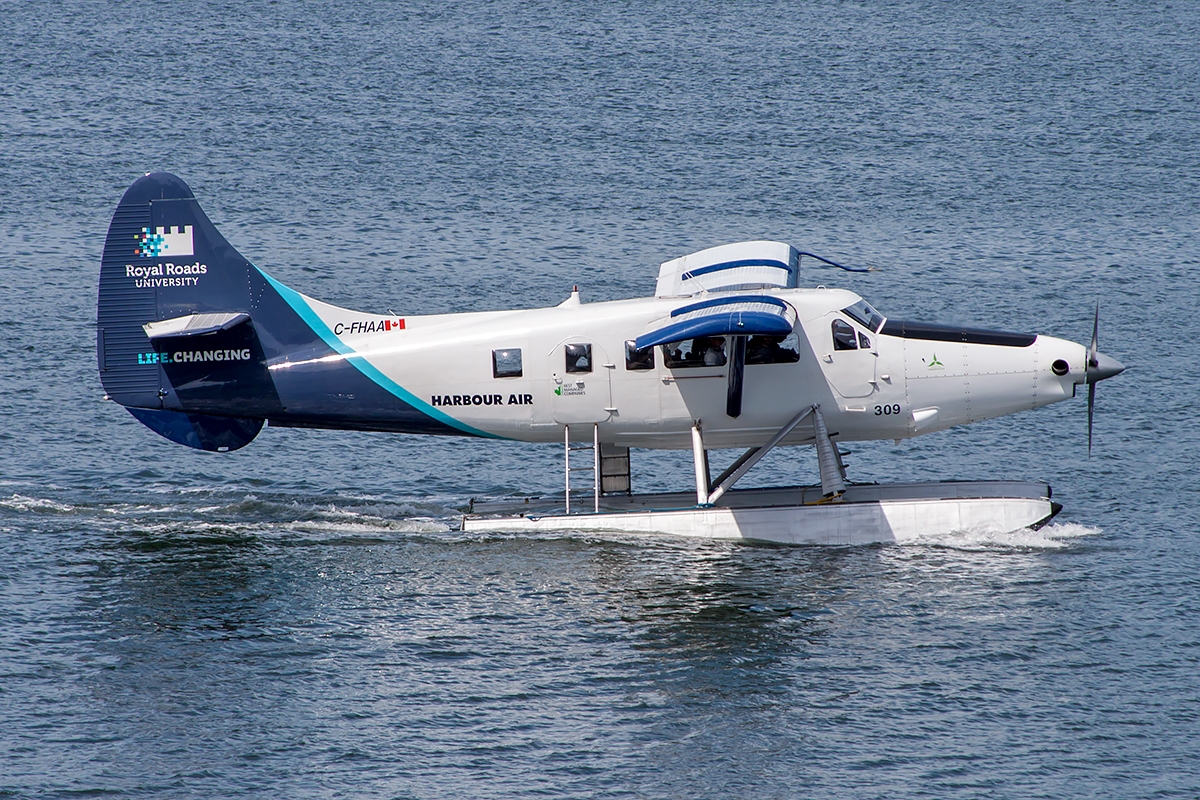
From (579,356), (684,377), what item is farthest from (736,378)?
(579,356)

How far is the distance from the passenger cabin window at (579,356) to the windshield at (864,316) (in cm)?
468

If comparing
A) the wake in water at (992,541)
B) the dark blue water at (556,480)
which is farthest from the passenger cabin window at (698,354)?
the wake in water at (992,541)

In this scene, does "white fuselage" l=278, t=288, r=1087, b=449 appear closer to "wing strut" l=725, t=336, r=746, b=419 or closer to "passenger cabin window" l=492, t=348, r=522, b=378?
"passenger cabin window" l=492, t=348, r=522, b=378

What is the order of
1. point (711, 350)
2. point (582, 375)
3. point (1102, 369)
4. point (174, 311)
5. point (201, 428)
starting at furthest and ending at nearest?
point (201, 428) < point (174, 311) < point (582, 375) < point (711, 350) < point (1102, 369)

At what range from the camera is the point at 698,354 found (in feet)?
81.8

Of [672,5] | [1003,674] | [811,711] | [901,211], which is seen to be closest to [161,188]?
[811,711]

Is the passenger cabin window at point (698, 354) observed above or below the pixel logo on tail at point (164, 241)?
below

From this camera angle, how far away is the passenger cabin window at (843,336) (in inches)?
980

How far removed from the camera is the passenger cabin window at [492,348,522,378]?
2514 centimetres

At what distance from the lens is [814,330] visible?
81.6ft

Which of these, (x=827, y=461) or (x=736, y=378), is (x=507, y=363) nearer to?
(x=736, y=378)

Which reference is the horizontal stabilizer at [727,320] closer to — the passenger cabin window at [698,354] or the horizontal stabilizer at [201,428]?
the passenger cabin window at [698,354]

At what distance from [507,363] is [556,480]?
5495 millimetres

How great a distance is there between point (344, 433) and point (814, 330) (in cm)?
1282
